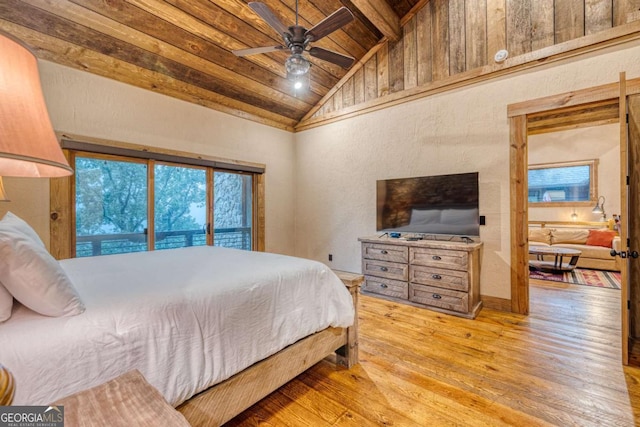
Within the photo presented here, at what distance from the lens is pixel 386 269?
3.53 m

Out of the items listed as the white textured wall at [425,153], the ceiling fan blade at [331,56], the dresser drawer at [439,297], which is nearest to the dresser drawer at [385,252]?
the dresser drawer at [439,297]

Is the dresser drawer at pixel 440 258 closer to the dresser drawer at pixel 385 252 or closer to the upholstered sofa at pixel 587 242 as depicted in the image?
the dresser drawer at pixel 385 252

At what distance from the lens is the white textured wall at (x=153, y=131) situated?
2.80m

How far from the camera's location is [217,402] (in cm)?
131

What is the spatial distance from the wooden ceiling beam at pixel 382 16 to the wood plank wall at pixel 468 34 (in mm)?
146

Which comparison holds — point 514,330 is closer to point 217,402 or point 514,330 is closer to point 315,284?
point 315,284

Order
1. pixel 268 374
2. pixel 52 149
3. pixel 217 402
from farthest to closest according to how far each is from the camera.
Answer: pixel 268 374 < pixel 217 402 < pixel 52 149

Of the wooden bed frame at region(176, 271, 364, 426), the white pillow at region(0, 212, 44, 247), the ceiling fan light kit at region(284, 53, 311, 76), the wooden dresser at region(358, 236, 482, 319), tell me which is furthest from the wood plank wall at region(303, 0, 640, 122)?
the white pillow at region(0, 212, 44, 247)

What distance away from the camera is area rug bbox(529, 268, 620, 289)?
Answer: 13.2 ft

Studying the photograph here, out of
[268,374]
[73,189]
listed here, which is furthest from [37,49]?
[268,374]

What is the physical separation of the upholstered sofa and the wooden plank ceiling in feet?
15.7

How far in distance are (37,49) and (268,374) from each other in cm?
363

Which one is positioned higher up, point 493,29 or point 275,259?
point 493,29

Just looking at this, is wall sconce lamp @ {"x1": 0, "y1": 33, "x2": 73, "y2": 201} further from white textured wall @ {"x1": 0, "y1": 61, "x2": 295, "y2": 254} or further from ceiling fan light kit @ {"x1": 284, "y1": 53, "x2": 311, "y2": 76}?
white textured wall @ {"x1": 0, "y1": 61, "x2": 295, "y2": 254}
